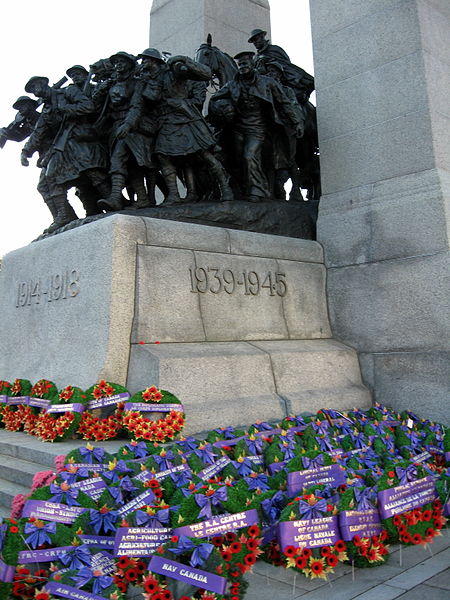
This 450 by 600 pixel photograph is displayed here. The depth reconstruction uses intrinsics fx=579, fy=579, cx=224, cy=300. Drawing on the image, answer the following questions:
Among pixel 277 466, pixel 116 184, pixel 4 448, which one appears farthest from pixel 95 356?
pixel 116 184

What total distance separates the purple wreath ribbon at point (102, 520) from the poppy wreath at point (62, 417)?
1938 millimetres

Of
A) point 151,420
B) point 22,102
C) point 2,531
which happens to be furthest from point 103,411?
point 22,102

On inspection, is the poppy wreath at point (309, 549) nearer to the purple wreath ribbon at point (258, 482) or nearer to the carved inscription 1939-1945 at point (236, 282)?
the purple wreath ribbon at point (258, 482)

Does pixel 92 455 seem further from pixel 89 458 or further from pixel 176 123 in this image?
pixel 176 123

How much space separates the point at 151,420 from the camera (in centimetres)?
470

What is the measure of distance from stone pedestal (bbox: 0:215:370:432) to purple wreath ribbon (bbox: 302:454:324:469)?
1.60 meters

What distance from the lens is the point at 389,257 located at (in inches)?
277

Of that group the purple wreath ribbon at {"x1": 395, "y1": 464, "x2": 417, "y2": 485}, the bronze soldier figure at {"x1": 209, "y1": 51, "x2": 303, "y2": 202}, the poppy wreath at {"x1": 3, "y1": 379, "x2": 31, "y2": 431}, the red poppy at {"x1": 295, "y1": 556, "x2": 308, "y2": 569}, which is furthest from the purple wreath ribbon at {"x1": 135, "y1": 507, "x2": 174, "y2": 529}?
the bronze soldier figure at {"x1": 209, "y1": 51, "x2": 303, "y2": 202}

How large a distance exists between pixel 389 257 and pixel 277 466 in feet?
12.7

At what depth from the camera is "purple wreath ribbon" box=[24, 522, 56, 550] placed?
275 centimetres

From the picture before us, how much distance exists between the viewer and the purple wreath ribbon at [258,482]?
3497 mm

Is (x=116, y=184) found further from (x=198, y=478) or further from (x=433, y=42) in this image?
(x=198, y=478)

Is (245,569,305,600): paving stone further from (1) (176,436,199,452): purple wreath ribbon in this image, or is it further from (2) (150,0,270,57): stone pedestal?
(2) (150,0,270,57): stone pedestal

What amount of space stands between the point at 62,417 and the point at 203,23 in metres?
9.45
